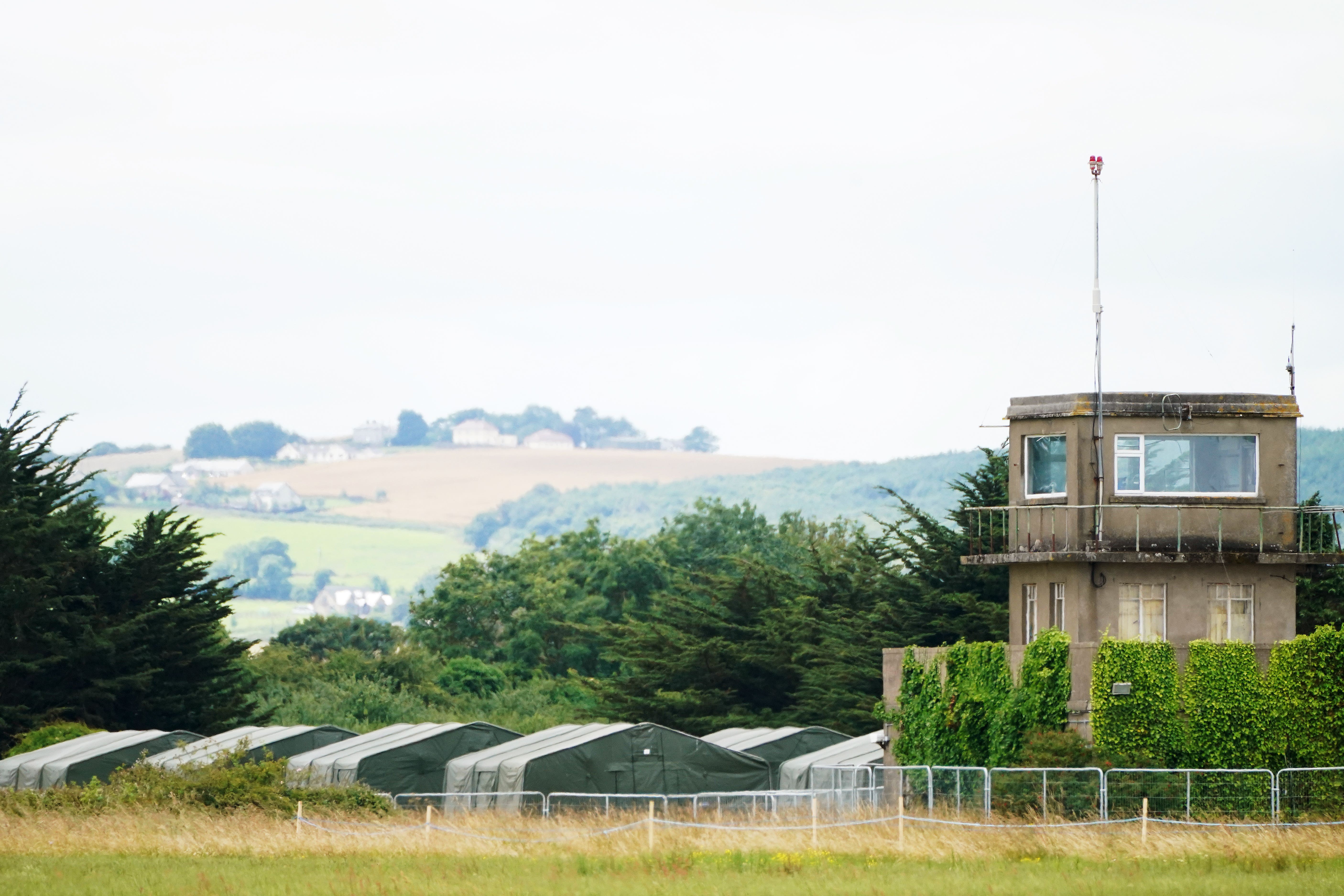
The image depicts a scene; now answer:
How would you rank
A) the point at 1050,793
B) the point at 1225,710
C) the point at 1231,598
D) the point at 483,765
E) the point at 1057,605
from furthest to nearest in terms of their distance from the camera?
the point at 483,765, the point at 1057,605, the point at 1231,598, the point at 1225,710, the point at 1050,793

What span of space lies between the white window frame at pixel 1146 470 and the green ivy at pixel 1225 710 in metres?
4.02

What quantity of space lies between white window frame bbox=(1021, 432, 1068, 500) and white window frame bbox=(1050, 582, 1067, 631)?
1897 mm

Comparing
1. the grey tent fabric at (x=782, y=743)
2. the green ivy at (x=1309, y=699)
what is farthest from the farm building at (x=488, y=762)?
the green ivy at (x=1309, y=699)

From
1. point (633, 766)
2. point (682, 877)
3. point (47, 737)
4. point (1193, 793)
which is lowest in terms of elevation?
point (47, 737)

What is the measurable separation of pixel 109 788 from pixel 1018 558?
21.5 m

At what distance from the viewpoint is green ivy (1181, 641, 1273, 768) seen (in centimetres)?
3453

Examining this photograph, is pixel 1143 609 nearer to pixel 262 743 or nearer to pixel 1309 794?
pixel 1309 794

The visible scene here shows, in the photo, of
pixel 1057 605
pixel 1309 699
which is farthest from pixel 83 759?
pixel 1309 699

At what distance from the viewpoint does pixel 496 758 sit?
4584cm

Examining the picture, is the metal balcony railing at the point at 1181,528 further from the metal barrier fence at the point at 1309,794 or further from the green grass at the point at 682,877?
the green grass at the point at 682,877

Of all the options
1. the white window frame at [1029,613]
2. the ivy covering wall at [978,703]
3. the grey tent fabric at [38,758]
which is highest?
the white window frame at [1029,613]

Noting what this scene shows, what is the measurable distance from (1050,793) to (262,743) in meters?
27.0

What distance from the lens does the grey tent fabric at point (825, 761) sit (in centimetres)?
4425

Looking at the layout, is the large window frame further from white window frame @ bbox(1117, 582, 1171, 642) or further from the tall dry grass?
the tall dry grass
